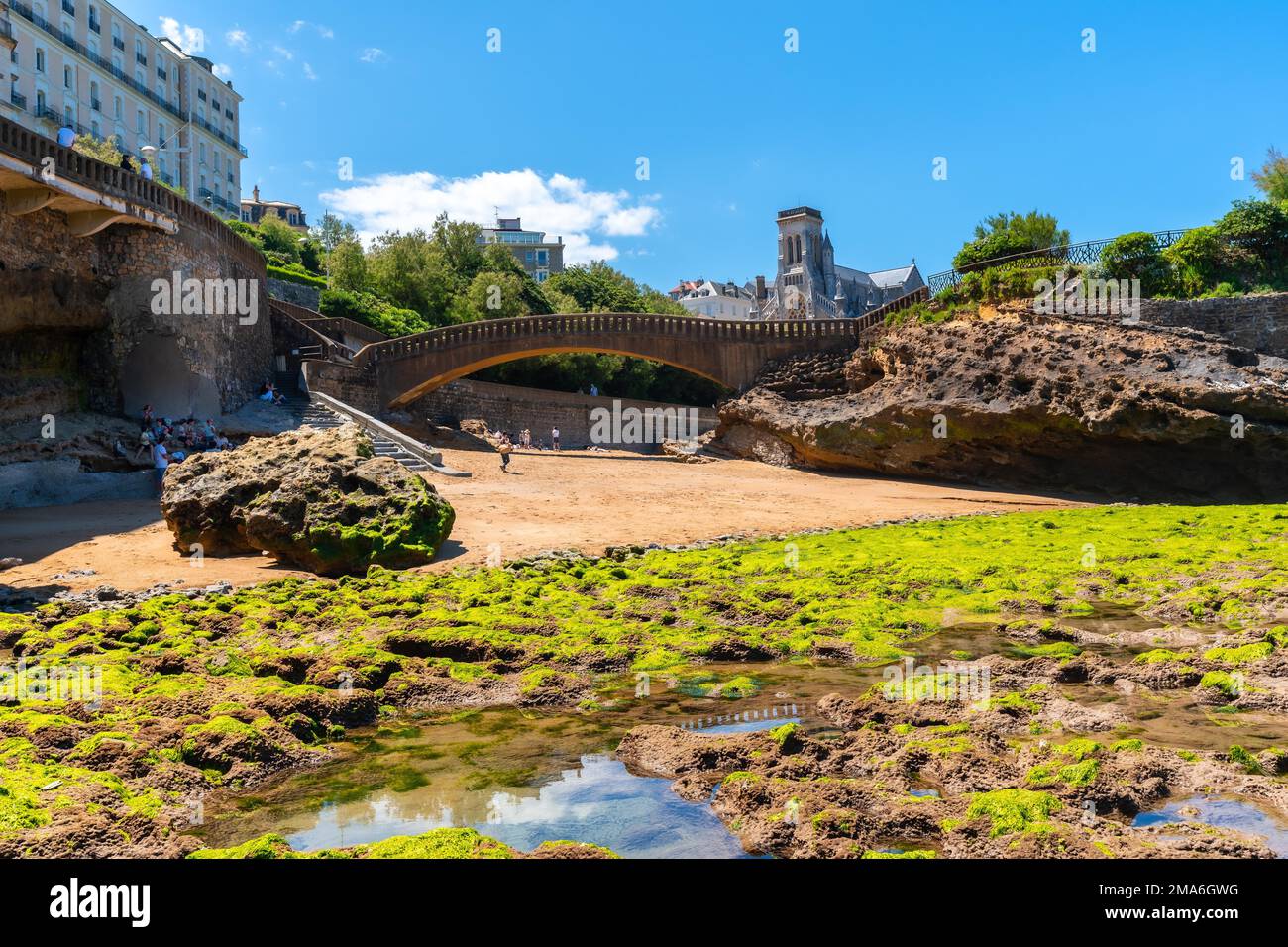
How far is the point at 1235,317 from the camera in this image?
2647cm

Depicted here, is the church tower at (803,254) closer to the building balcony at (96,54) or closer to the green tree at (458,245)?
the green tree at (458,245)

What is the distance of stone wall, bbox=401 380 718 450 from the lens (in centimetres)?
4509

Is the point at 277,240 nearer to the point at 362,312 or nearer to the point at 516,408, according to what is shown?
the point at 362,312

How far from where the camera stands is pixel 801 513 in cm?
2378

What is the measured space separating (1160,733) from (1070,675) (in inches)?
68.5

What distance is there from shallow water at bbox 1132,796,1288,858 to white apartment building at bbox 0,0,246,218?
153 feet

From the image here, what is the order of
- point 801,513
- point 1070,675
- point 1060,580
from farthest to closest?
1. point 801,513
2. point 1060,580
3. point 1070,675

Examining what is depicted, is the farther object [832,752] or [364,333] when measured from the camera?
[364,333]

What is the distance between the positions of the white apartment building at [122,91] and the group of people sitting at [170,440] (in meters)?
22.9

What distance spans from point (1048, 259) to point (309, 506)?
83.0 feet

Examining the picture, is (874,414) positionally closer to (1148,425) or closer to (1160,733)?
(1148,425)
